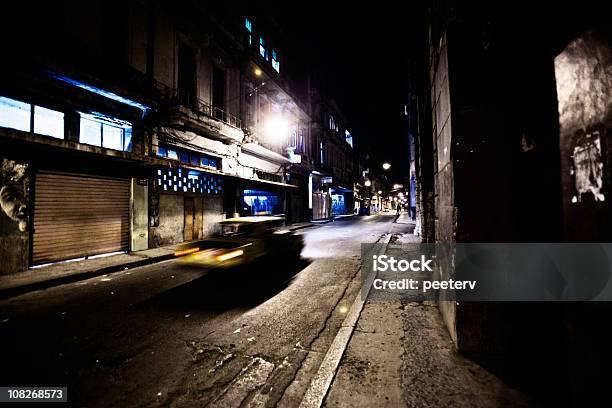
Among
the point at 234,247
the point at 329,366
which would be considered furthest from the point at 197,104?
the point at 329,366

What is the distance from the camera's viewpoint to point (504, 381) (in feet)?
8.79

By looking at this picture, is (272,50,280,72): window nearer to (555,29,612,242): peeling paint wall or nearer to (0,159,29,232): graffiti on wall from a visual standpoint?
(0,159,29,232): graffiti on wall

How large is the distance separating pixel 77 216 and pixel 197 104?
8.24m

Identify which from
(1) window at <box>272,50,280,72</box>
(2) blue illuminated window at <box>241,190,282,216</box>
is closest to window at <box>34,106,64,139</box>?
(2) blue illuminated window at <box>241,190,282,216</box>

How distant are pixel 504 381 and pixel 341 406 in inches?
68.3

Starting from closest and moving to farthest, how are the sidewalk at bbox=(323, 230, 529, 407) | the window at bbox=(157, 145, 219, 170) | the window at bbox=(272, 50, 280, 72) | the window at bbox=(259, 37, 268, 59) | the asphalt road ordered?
the sidewalk at bbox=(323, 230, 529, 407)
the asphalt road
the window at bbox=(157, 145, 219, 170)
the window at bbox=(259, 37, 268, 59)
the window at bbox=(272, 50, 280, 72)

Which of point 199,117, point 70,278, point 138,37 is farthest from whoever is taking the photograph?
point 199,117

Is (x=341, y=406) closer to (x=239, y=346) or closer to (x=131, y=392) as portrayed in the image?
(x=239, y=346)

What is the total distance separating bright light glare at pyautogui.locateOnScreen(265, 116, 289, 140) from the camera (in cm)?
2208

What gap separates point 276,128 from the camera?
22.8 metres

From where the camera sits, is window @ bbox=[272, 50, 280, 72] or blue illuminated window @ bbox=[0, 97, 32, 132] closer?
blue illuminated window @ bbox=[0, 97, 32, 132]

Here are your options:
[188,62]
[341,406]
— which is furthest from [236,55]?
[341,406]

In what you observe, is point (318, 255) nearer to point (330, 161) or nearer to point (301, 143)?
point (301, 143)

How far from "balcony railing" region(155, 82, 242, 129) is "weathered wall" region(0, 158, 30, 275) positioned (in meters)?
6.53
